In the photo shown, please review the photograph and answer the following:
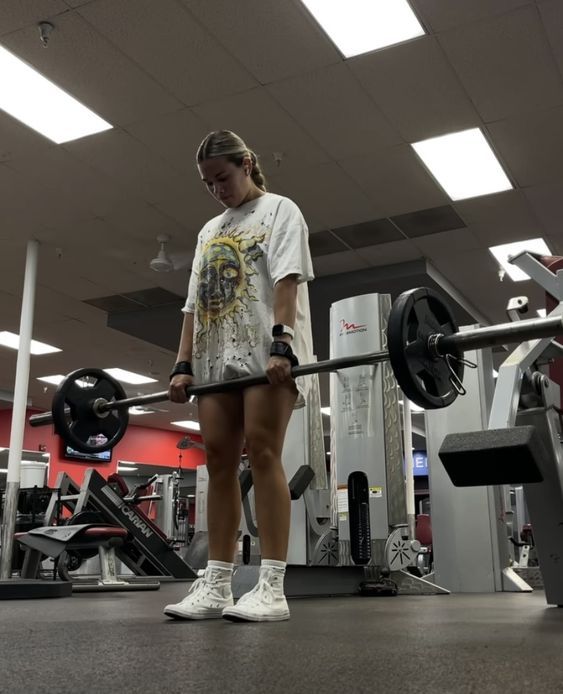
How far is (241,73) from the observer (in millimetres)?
3695

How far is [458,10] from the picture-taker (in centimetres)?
326

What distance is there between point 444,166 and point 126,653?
4.05 meters

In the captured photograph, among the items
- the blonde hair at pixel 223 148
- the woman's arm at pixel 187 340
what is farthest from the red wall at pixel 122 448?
the blonde hair at pixel 223 148

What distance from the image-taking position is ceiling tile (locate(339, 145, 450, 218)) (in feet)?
14.7

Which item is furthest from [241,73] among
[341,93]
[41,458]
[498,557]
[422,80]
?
[41,458]

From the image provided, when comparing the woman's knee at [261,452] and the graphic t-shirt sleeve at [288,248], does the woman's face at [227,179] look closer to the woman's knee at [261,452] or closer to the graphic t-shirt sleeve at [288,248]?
the graphic t-shirt sleeve at [288,248]

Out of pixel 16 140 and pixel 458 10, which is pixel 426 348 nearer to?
pixel 458 10

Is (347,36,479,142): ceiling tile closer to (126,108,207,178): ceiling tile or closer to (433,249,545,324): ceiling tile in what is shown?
(126,108,207,178): ceiling tile

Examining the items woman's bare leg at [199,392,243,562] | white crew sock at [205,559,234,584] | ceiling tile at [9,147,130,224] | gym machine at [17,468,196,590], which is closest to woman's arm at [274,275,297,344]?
woman's bare leg at [199,392,243,562]

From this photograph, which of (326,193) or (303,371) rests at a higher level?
(326,193)

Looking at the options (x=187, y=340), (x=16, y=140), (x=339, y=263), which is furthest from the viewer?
(x=339, y=263)

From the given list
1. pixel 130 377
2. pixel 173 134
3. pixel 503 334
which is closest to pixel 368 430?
pixel 503 334

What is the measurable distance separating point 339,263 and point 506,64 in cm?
259

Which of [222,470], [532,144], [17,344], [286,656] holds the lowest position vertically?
[286,656]
